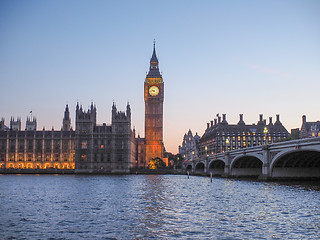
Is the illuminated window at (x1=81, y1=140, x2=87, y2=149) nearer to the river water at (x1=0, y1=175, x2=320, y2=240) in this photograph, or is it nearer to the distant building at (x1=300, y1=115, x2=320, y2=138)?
the distant building at (x1=300, y1=115, x2=320, y2=138)

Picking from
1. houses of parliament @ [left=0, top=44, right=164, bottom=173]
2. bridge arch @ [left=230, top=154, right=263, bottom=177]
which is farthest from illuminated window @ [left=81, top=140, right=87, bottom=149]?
bridge arch @ [left=230, top=154, right=263, bottom=177]

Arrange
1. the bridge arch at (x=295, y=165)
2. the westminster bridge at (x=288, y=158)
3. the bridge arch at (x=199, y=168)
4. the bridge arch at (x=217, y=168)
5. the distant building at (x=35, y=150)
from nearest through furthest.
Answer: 1. the westminster bridge at (x=288, y=158)
2. the bridge arch at (x=295, y=165)
3. the bridge arch at (x=217, y=168)
4. the bridge arch at (x=199, y=168)
5. the distant building at (x=35, y=150)

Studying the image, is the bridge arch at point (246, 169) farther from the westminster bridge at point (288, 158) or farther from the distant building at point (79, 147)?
→ the distant building at point (79, 147)

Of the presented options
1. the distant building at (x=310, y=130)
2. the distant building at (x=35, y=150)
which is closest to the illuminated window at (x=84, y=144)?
the distant building at (x=35, y=150)

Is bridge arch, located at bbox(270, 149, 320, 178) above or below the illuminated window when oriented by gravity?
below

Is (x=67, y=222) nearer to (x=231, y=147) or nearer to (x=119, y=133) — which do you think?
(x=119, y=133)

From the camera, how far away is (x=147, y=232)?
24094mm

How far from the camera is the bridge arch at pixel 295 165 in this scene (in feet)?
236

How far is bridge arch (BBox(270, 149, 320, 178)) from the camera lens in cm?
7188

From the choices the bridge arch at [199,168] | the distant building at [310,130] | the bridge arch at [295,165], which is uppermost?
the distant building at [310,130]

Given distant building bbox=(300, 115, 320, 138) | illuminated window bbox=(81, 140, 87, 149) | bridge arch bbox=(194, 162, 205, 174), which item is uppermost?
distant building bbox=(300, 115, 320, 138)

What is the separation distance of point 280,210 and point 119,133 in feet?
491

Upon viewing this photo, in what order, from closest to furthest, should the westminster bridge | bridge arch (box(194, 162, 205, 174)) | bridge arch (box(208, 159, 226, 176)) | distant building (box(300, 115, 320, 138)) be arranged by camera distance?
1. the westminster bridge
2. bridge arch (box(208, 159, 226, 176))
3. distant building (box(300, 115, 320, 138))
4. bridge arch (box(194, 162, 205, 174))

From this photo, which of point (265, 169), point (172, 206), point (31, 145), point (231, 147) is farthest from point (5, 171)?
point (172, 206)
